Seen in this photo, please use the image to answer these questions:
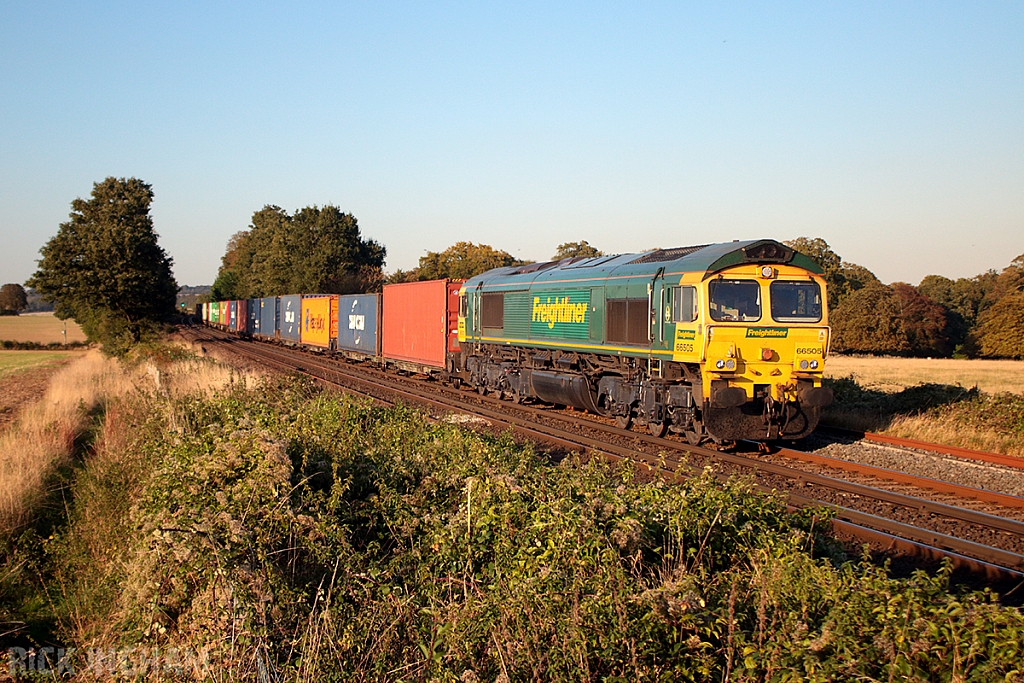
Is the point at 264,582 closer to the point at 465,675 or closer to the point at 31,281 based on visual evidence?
the point at 465,675

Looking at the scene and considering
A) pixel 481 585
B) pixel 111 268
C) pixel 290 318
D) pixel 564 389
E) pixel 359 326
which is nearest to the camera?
pixel 481 585

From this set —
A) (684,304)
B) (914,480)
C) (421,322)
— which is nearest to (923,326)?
(421,322)

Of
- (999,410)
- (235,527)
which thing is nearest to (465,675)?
(235,527)

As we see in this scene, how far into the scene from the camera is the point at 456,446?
9.23 meters

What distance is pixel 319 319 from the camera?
3916cm

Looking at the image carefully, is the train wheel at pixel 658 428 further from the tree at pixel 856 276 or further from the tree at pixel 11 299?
the tree at pixel 11 299

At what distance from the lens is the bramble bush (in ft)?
14.7

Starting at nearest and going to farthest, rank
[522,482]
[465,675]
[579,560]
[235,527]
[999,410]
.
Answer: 1. [465,675]
2. [579,560]
3. [235,527]
4. [522,482]
5. [999,410]

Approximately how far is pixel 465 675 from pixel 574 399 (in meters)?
13.1

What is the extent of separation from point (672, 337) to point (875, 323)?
5129 cm

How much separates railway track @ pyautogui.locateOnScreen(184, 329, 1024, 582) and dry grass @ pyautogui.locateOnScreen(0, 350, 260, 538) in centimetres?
765

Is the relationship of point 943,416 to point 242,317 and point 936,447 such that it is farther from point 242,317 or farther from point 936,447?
point 242,317

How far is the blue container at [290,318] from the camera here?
43.6 meters

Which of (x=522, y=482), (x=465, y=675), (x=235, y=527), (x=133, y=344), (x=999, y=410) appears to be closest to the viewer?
(x=465, y=675)
